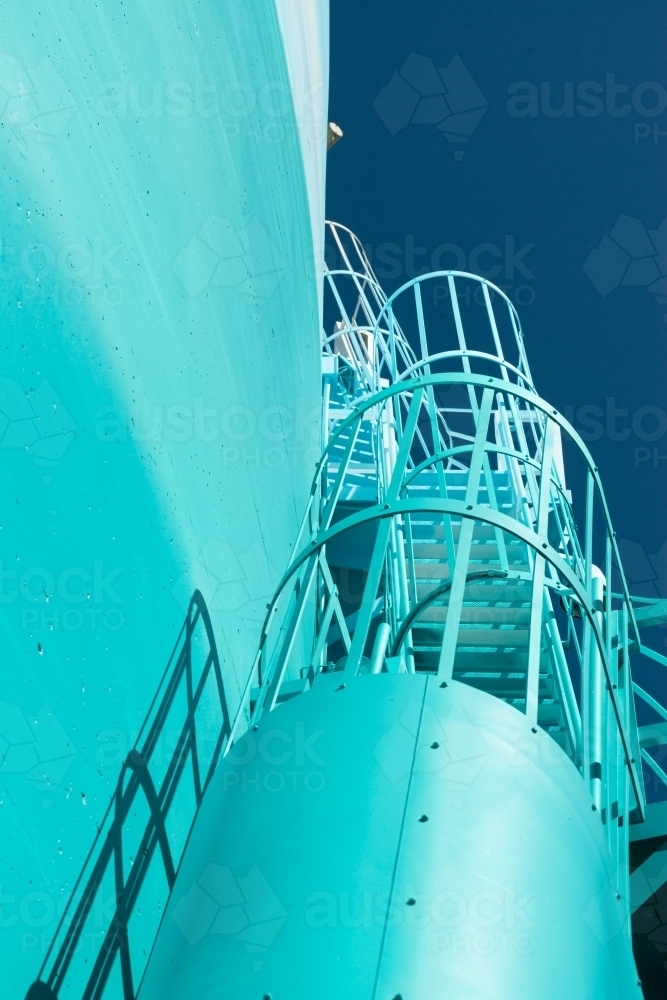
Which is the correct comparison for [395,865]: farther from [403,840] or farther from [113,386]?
[113,386]

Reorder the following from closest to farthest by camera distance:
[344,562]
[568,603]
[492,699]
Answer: [492,699], [568,603], [344,562]

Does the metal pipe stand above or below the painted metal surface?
above

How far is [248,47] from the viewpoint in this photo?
3.44 meters

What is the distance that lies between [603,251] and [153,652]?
25.0 feet

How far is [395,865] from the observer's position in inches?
69.7

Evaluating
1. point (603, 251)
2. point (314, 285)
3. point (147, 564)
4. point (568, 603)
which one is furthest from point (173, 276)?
point (603, 251)

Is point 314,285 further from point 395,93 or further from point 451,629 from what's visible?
point 395,93

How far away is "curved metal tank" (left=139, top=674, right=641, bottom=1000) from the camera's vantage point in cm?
165

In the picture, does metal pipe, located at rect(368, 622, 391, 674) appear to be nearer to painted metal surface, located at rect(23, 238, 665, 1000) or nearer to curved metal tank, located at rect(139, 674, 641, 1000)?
painted metal surface, located at rect(23, 238, 665, 1000)

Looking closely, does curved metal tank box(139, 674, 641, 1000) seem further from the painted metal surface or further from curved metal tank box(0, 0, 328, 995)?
curved metal tank box(0, 0, 328, 995)

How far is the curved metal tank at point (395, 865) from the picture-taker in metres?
1.65

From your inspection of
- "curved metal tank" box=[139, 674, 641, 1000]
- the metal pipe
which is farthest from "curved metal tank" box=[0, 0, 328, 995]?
the metal pipe

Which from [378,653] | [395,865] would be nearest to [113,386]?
[378,653]

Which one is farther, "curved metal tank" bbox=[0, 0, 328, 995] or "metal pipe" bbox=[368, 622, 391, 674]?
"metal pipe" bbox=[368, 622, 391, 674]
